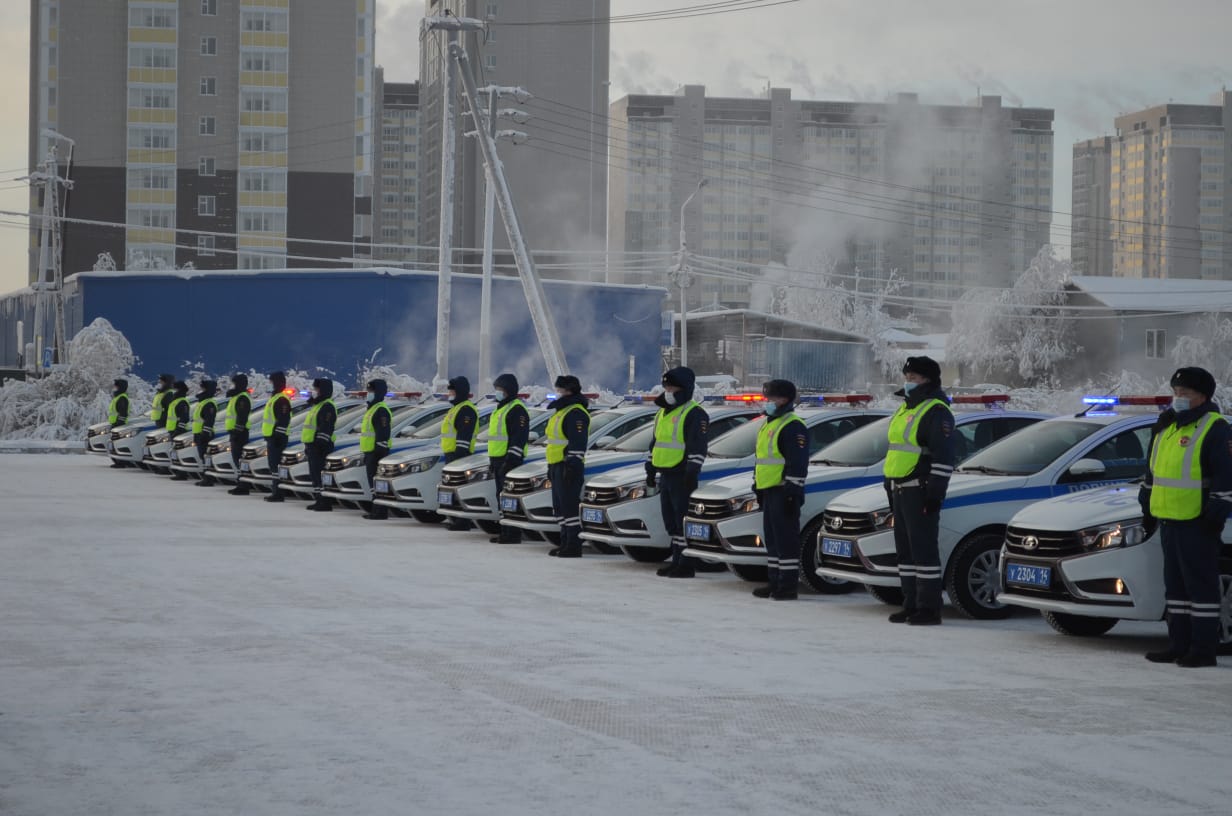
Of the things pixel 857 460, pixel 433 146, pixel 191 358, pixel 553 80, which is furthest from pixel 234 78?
pixel 857 460

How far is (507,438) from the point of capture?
18.5 meters

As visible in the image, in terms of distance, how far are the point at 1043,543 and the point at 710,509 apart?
398 centimetres

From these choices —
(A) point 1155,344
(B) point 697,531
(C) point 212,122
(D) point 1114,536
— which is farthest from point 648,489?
(C) point 212,122

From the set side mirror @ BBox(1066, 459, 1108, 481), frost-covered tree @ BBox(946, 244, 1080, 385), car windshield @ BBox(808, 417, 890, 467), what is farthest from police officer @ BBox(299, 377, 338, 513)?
frost-covered tree @ BBox(946, 244, 1080, 385)

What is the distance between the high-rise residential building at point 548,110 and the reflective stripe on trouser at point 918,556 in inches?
4853

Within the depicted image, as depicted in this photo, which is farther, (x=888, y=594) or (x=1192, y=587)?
(x=888, y=594)

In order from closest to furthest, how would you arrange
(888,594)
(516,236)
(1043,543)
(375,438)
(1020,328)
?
1. (1043,543)
2. (888,594)
3. (375,438)
4. (516,236)
5. (1020,328)

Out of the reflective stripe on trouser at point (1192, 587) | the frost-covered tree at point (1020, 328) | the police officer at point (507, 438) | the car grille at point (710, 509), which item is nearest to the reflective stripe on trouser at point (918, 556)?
the reflective stripe on trouser at point (1192, 587)

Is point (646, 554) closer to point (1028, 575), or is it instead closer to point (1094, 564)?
point (1028, 575)

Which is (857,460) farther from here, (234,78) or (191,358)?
(234,78)

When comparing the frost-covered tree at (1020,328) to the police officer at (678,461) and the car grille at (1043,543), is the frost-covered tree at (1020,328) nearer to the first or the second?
the police officer at (678,461)

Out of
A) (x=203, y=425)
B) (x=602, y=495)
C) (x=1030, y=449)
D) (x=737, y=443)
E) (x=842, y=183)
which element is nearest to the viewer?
(x=1030, y=449)

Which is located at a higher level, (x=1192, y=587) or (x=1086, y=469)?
(x=1086, y=469)

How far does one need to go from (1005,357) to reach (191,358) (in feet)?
132
